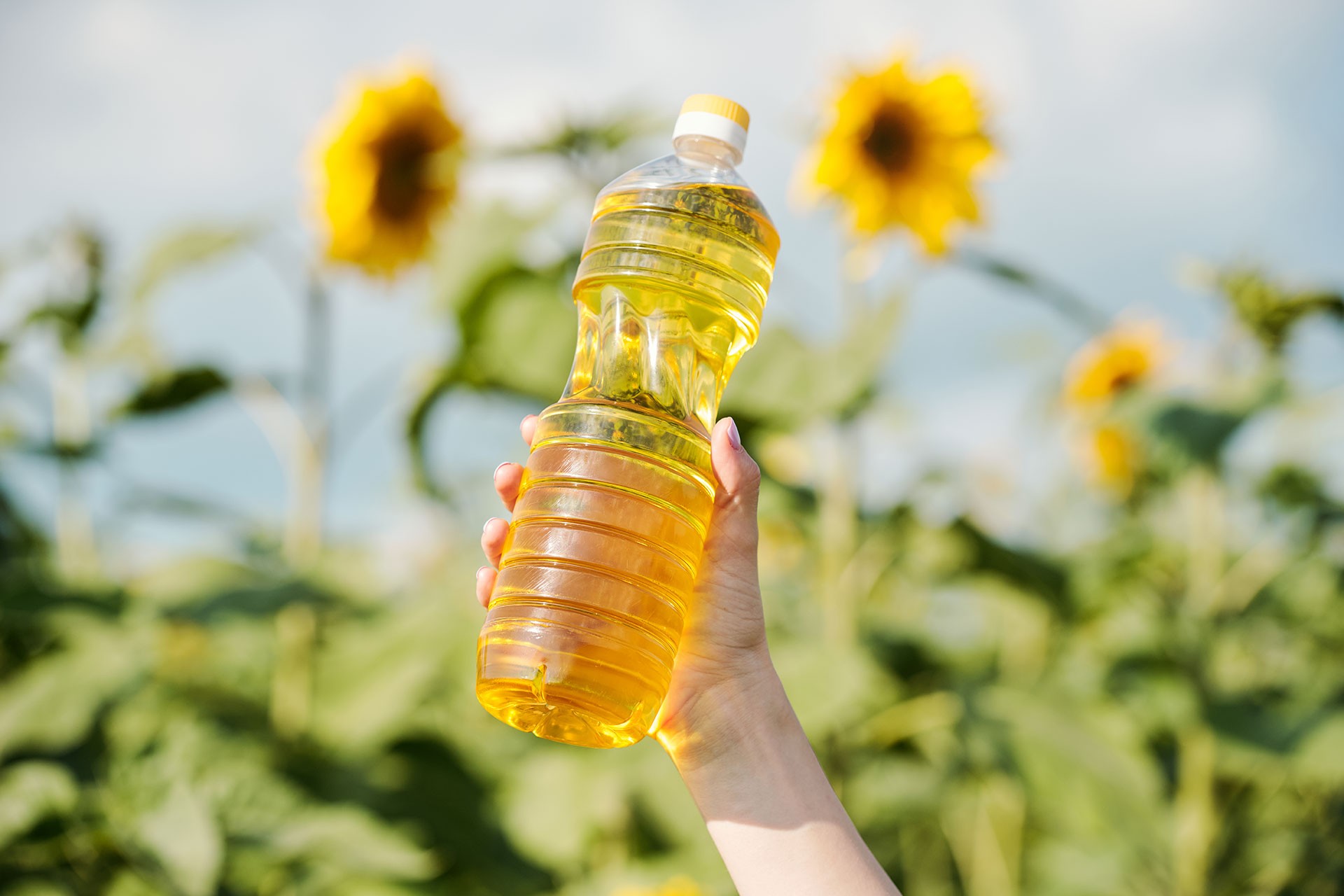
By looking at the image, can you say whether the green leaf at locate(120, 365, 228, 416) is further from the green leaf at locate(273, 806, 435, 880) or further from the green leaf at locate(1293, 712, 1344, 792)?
the green leaf at locate(1293, 712, 1344, 792)

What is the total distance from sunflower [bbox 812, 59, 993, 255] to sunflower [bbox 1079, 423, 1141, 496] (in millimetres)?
1289

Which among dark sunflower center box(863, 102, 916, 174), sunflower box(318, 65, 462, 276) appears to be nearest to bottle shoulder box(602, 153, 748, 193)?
dark sunflower center box(863, 102, 916, 174)

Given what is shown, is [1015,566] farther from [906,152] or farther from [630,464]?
[630,464]

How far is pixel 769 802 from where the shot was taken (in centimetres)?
99

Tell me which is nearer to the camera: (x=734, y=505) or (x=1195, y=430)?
(x=734, y=505)

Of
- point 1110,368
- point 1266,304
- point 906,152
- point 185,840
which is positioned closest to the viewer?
point 185,840

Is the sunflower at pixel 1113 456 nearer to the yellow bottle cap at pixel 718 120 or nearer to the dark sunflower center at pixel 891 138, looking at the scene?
the dark sunflower center at pixel 891 138

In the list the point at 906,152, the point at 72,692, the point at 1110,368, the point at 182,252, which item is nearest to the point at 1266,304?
the point at 1110,368

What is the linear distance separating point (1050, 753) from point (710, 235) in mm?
1016

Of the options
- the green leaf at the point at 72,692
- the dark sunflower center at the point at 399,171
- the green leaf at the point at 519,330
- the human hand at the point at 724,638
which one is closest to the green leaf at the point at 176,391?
the green leaf at the point at 72,692

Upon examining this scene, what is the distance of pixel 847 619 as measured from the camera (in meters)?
1.84

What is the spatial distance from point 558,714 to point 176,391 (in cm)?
132

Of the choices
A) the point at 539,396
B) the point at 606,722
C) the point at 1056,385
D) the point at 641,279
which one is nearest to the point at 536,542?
the point at 606,722

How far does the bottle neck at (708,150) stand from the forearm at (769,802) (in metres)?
0.52
